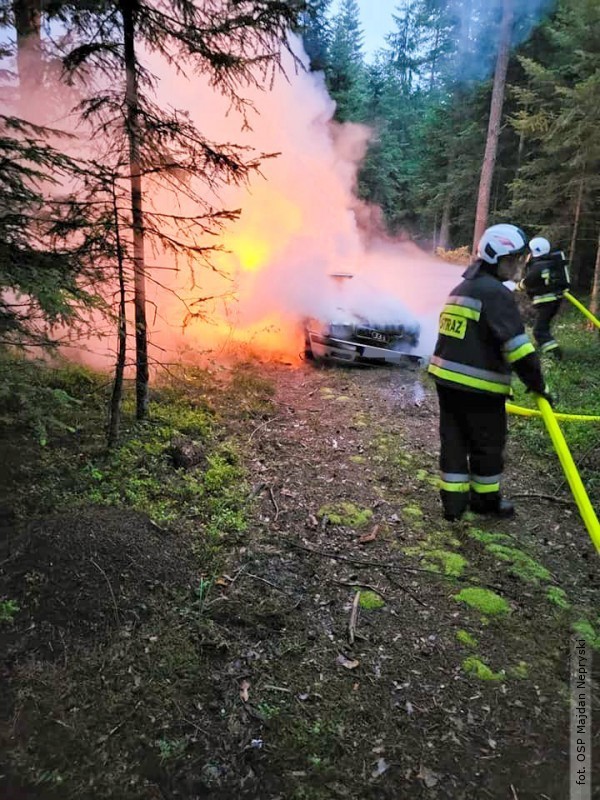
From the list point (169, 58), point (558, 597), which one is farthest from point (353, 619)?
point (169, 58)

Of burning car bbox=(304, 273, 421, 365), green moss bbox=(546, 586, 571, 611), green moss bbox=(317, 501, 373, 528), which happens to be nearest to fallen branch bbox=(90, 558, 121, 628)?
green moss bbox=(317, 501, 373, 528)

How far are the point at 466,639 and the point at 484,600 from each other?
0.47 metres

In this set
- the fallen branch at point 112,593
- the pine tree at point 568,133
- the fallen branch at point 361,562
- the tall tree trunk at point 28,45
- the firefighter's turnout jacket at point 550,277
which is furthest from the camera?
the pine tree at point 568,133

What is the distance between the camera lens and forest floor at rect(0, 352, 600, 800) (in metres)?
2.48

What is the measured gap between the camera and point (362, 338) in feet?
31.8

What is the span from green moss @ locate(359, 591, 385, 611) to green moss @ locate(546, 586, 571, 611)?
134cm

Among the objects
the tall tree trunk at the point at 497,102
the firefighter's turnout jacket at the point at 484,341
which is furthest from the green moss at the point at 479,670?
the tall tree trunk at the point at 497,102

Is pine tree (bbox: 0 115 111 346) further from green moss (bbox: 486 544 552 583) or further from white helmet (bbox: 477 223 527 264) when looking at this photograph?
green moss (bbox: 486 544 552 583)

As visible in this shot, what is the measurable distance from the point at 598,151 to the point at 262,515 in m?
14.4

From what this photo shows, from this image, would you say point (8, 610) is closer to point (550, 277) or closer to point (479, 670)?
point (479, 670)

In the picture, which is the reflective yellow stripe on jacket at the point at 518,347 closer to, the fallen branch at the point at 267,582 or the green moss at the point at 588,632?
the green moss at the point at 588,632

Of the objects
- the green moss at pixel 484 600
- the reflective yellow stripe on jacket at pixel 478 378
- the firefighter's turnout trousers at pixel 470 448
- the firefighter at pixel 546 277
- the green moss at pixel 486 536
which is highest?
the firefighter at pixel 546 277

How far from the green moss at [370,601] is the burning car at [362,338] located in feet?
21.0

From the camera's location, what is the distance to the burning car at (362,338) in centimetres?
963
